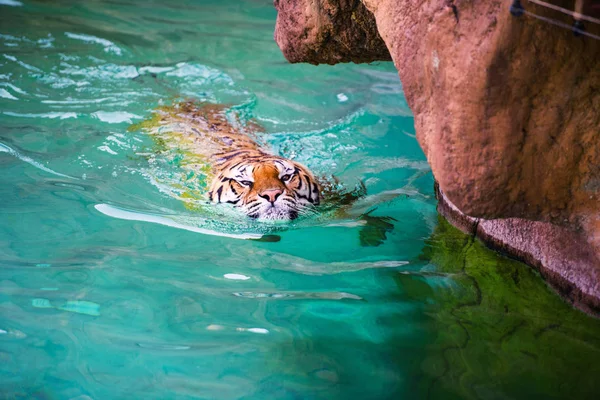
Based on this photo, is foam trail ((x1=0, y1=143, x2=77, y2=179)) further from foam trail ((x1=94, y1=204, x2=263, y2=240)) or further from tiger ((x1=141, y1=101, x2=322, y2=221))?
tiger ((x1=141, y1=101, x2=322, y2=221))

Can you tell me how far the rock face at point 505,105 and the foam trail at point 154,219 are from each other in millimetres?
1527

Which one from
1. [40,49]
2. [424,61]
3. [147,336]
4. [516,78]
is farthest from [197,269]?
[40,49]

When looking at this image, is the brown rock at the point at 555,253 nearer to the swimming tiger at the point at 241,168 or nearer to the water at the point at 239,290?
the water at the point at 239,290

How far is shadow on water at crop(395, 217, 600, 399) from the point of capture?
2.76 m

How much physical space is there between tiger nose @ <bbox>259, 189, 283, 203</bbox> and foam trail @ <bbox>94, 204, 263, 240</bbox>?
325 mm

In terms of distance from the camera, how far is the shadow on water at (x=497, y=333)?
2764 millimetres

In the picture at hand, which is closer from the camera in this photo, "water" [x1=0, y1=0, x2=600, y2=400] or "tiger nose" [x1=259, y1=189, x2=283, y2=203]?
"water" [x1=0, y1=0, x2=600, y2=400]

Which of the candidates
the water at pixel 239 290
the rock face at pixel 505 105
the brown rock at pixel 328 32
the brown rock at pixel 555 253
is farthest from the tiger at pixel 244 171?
the rock face at pixel 505 105

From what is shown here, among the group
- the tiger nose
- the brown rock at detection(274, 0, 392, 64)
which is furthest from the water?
the brown rock at detection(274, 0, 392, 64)

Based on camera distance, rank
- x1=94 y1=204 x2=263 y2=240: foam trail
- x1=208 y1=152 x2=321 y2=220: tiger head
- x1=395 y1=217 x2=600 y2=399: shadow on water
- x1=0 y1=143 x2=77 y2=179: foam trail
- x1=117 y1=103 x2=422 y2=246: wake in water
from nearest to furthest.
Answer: x1=395 y1=217 x2=600 y2=399: shadow on water
x1=94 y1=204 x2=263 y2=240: foam trail
x1=117 y1=103 x2=422 y2=246: wake in water
x1=208 y1=152 x2=321 y2=220: tiger head
x1=0 y1=143 x2=77 y2=179: foam trail

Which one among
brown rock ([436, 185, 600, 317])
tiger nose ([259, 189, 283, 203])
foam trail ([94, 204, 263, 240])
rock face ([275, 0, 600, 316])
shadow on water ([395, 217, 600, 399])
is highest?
rock face ([275, 0, 600, 316])

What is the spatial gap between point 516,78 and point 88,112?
4.61m

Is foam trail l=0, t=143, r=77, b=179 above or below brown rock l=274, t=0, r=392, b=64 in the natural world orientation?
below

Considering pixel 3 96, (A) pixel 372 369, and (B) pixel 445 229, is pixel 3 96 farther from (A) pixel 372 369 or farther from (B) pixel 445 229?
(A) pixel 372 369
